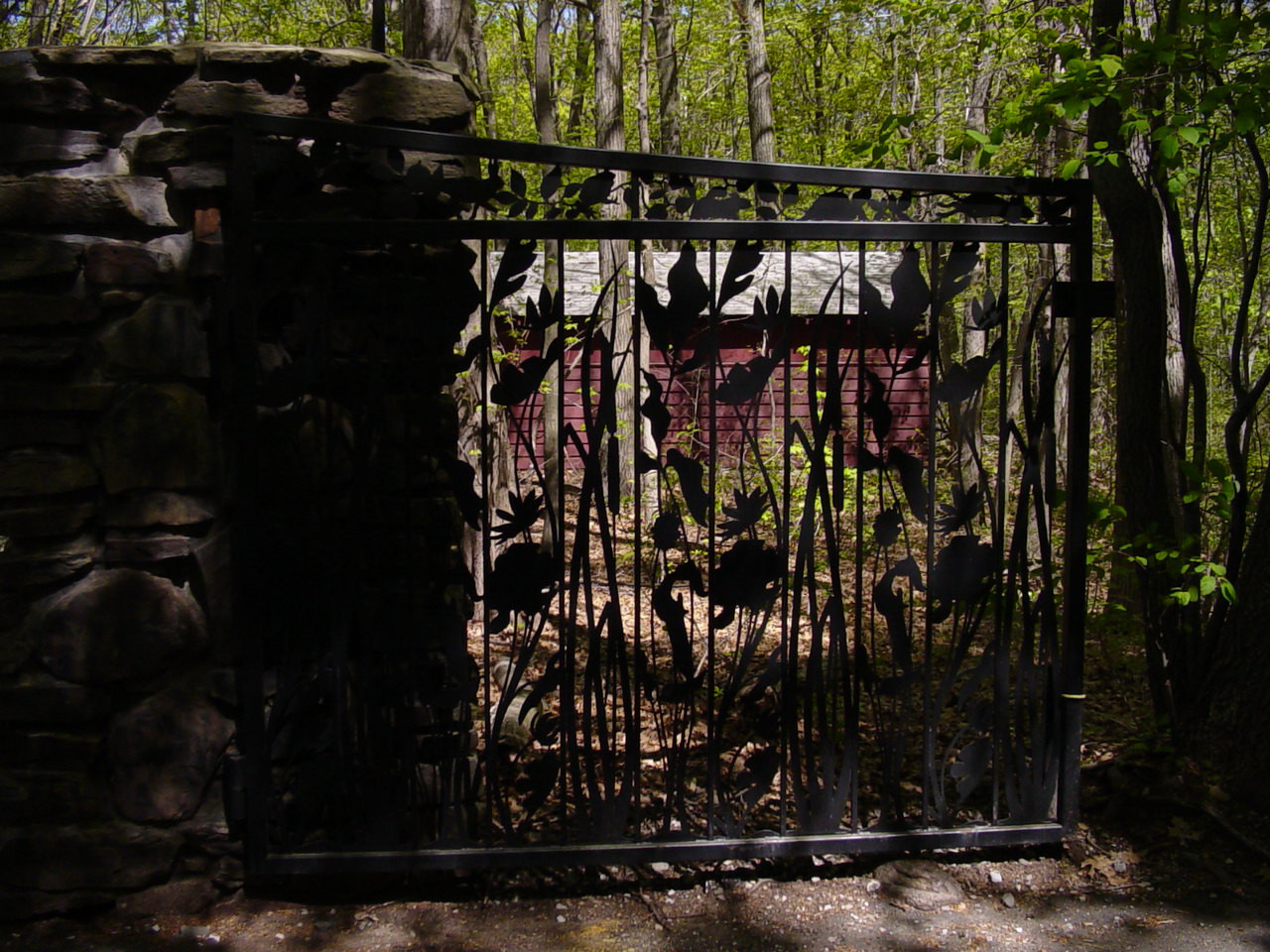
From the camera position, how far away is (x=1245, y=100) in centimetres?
273

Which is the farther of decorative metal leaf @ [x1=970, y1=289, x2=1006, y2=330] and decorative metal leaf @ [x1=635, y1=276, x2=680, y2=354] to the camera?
decorative metal leaf @ [x1=970, y1=289, x2=1006, y2=330]

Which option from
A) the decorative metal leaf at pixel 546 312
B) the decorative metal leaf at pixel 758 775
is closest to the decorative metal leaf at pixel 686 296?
the decorative metal leaf at pixel 546 312

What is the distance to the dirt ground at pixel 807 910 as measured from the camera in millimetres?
2652

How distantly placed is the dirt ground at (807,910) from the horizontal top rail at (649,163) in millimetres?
1919

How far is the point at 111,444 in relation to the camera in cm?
260

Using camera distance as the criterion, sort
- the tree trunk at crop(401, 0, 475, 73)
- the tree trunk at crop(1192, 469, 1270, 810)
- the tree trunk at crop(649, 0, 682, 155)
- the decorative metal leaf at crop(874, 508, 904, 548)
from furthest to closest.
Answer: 1. the tree trunk at crop(649, 0, 682, 155)
2. the tree trunk at crop(401, 0, 475, 73)
3. the tree trunk at crop(1192, 469, 1270, 810)
4. the decorative metal leaf at crop(874, 508, 904, 548)

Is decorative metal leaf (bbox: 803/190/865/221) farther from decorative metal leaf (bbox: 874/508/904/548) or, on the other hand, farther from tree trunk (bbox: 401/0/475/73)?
tree trunk (bbox: 401/0/475/73)

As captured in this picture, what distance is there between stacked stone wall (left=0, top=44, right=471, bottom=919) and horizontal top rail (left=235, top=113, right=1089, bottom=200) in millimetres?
214

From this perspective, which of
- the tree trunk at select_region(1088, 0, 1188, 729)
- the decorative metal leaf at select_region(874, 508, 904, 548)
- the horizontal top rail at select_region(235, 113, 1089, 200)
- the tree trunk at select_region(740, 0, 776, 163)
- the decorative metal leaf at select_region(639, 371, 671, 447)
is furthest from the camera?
the tree trunk at select_region(740, 0, 776, 163)

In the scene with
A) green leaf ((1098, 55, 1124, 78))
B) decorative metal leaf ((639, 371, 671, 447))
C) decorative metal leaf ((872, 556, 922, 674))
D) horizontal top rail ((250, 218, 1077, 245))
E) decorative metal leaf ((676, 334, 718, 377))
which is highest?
green leaf ((1098, 55, 1124, 78))

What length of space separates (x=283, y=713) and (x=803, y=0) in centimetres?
1615

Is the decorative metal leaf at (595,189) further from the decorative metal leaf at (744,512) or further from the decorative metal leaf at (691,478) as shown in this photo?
the decorative metal leaf at (744,512)

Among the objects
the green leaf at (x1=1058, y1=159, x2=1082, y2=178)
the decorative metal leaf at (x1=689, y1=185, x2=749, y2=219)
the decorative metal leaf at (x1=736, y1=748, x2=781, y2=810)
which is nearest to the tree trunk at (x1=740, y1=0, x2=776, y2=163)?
the green leaf at (x1=1058, y1=159, x2=1082, y2=178)

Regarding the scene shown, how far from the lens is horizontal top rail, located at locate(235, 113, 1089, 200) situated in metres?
2.51
